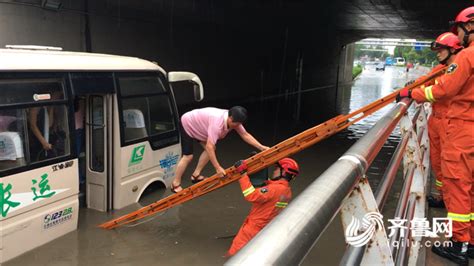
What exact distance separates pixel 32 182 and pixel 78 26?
8634 millimetres

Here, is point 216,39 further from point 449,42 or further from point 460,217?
point 460,217

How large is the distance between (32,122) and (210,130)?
2.13 m

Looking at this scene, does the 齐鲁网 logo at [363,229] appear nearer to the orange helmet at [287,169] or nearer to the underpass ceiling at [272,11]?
the orange helmet at [287,169]

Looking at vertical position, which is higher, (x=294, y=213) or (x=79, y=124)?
(x=294, y=213)

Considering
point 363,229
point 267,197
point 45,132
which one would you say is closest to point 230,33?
point 45,132

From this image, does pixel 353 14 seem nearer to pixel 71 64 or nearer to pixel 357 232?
pixel 71 64

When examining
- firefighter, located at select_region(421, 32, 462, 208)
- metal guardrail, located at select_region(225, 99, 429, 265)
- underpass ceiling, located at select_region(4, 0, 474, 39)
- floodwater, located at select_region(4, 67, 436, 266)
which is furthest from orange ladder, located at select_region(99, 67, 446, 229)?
underpass ceiling, located at select_region(4, 0, 474, 39)

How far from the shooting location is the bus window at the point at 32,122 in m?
4.60

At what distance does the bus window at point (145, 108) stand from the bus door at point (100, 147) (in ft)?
0.89

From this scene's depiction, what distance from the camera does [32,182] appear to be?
15.8 feet

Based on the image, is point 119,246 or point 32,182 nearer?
Result: point 32,182

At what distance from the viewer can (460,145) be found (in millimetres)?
3609

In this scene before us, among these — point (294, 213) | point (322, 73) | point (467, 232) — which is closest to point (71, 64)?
point (467, 232)

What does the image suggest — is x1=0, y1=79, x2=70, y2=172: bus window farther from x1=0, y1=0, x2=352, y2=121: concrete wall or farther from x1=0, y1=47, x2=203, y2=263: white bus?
x1=0, y1=0, x2=352, y2=121: concrete wall
